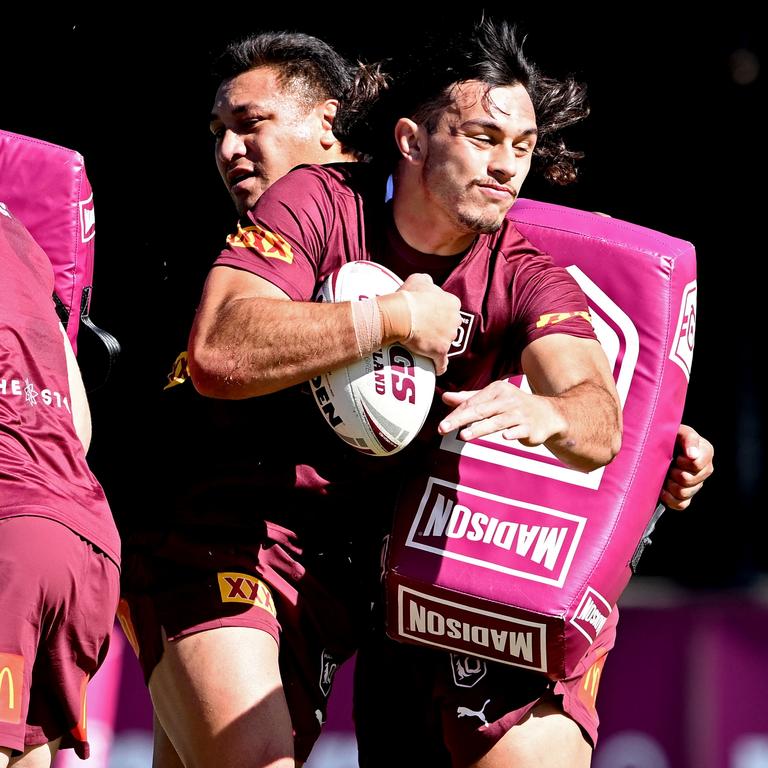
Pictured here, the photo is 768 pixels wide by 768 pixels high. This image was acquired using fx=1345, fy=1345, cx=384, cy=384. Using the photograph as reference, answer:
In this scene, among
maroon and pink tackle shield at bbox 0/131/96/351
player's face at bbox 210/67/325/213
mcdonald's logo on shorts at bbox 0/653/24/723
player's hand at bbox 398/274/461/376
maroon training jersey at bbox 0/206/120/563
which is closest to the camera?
mcdonald's logo on shorts at bbox 0/653/24/723

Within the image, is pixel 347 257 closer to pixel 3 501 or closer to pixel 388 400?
pixel 388 400

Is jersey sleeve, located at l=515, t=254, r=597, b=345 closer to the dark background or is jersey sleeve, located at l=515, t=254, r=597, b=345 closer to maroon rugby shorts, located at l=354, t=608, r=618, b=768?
maroon rugby shorts, located at l=354, t=608, r=618, b=768

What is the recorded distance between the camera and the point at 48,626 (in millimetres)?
2648

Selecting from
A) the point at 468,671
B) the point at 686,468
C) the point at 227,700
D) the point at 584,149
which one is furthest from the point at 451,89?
the point at 584,149

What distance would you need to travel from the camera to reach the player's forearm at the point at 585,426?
273cm

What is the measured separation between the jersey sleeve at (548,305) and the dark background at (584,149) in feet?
6.88

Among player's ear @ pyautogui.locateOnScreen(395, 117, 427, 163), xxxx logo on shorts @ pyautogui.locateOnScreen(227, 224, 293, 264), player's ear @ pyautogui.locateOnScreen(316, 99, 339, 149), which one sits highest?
player's ear @ pyautogui.locateOnScreen(395, 117, 427, 163)

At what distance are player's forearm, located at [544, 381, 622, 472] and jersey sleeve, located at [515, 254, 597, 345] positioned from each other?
0.57 feet

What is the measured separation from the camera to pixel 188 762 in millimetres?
2984

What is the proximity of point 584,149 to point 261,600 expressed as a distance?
4520mm

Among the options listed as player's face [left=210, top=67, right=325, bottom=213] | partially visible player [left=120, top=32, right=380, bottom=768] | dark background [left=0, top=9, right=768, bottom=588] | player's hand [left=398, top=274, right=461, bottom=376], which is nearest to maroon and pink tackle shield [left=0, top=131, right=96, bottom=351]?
partially visible player [left=120, top=32, right=380, bottom=768]

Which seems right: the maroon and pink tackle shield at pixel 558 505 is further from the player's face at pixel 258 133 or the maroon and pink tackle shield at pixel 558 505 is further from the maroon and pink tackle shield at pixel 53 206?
the maroon and pink tackle shield at pixel 53 206

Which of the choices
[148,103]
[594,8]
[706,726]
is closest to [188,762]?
[706,726]

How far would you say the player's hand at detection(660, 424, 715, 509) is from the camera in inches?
134
